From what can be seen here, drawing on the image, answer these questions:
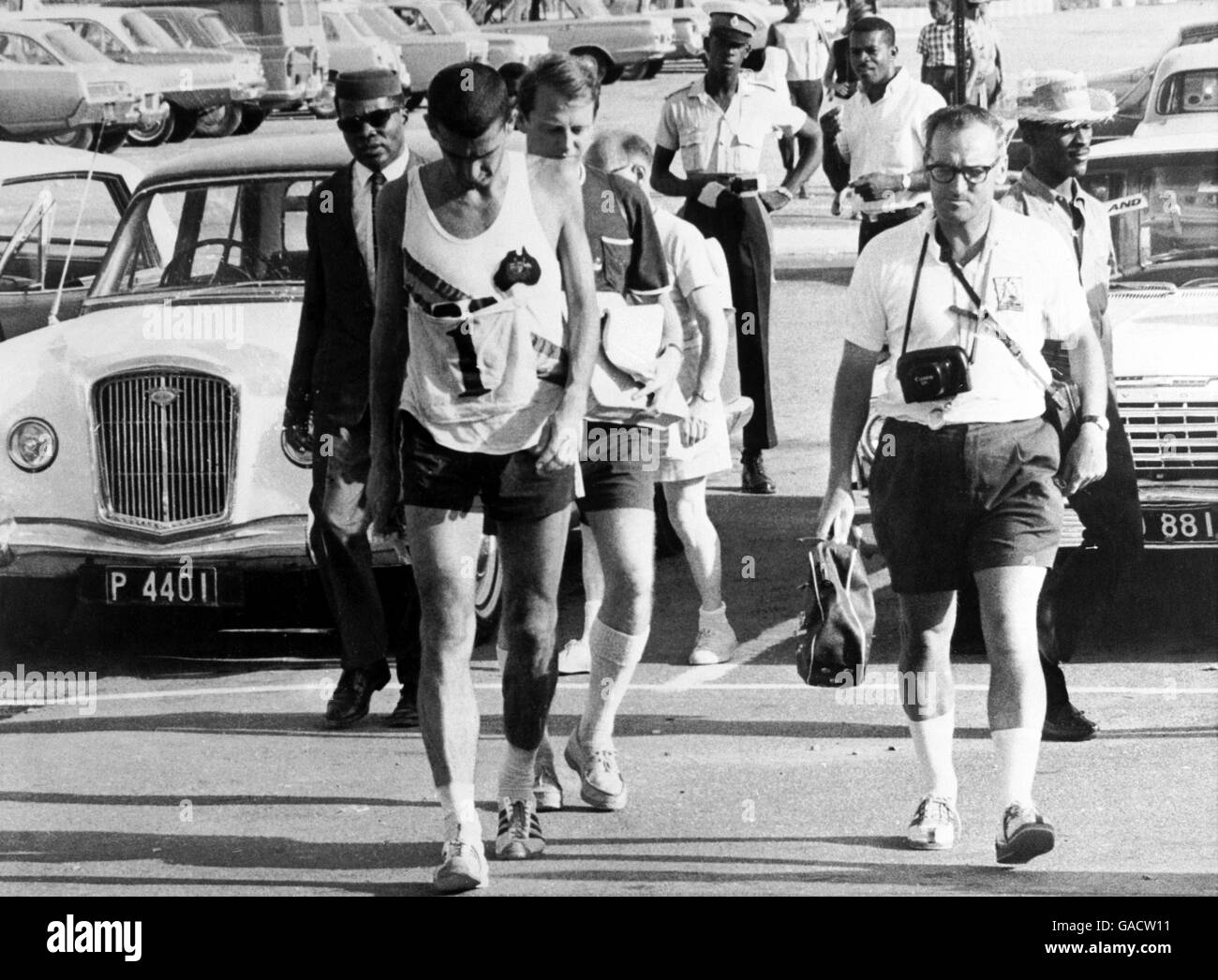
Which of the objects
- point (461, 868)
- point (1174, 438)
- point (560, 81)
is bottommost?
point (461, 868)

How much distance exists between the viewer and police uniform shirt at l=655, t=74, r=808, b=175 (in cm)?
1009

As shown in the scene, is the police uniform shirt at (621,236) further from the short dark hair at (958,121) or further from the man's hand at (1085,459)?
the man's hand at (1085,459)

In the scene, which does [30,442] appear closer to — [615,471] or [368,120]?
[368,120]

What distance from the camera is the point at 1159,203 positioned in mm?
9188

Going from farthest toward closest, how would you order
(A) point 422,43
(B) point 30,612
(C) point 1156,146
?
1. (A) point 422,43
2. (C) point 1156,146
3. (B) point 30,612

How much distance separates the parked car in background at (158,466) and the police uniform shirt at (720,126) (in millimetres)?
2290

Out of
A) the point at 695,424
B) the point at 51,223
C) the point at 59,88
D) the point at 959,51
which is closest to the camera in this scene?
the point at 695,424

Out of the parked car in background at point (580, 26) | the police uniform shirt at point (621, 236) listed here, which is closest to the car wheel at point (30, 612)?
the police uniform shirt at point (621, 236)

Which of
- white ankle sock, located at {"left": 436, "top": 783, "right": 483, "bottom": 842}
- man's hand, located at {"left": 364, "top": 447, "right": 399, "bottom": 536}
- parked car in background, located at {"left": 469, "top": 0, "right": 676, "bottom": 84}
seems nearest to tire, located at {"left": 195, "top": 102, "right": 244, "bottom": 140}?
parked car in background, located at {"left": 469, "top": 0, "right": 676, "bottom": 84}

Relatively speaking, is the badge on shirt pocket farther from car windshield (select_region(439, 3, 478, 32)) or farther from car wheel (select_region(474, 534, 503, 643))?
car windshield (select_region(439, 3, 478, 32))

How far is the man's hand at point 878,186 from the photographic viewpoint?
10117 mm

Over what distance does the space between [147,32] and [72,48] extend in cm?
64

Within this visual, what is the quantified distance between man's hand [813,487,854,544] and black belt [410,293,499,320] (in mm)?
989

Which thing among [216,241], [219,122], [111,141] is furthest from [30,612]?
[111,141]
